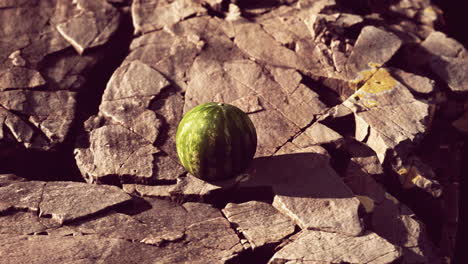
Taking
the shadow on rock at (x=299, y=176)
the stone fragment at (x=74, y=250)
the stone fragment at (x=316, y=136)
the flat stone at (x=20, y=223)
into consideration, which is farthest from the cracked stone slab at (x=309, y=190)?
the flat stone at (x=20, y=223)

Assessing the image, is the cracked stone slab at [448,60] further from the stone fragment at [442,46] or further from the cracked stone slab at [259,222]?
the cracked stone slab at [259,222]

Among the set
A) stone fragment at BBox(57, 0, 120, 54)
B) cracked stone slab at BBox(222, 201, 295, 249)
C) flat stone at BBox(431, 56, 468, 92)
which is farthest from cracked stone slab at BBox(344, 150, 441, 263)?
stone fragment at BBox(57, 0, 120, 54)

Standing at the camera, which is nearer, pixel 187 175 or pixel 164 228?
pixel 164 228

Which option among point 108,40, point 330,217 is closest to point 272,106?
point 330,217

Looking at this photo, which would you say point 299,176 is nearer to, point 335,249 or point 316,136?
point 316,136

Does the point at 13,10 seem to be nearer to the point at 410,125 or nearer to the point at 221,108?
the point at 221,108
